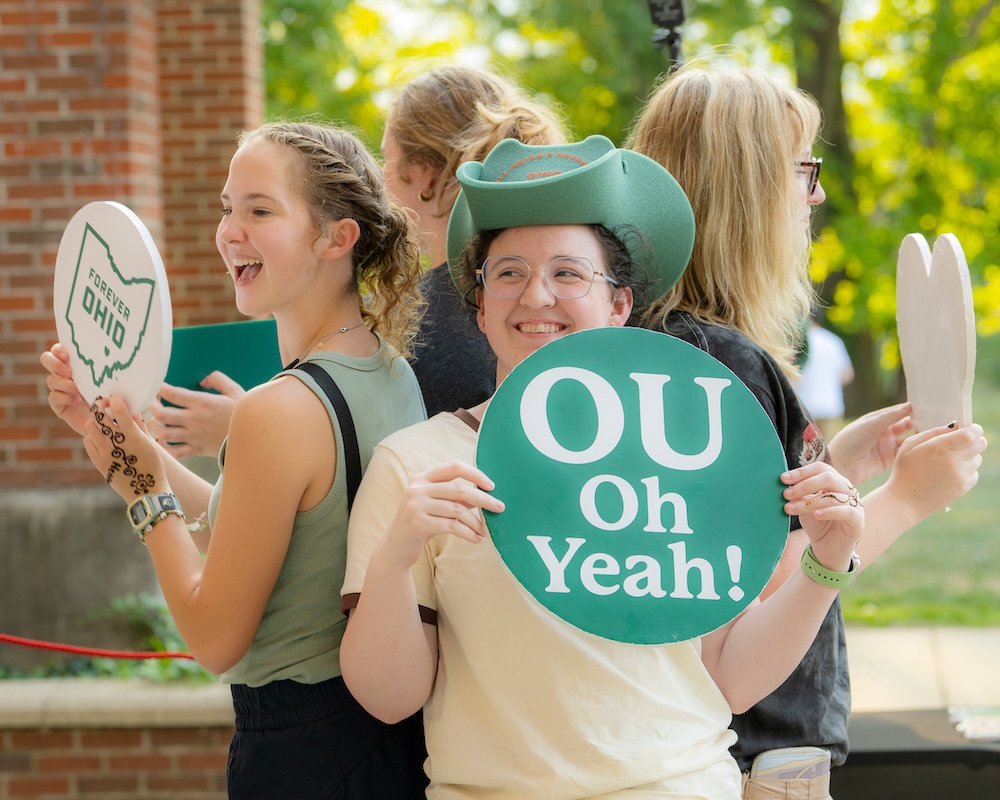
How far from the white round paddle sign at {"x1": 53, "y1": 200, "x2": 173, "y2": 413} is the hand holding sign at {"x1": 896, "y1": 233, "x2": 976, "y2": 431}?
1.28m

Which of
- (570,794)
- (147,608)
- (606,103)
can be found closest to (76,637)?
(147,608)

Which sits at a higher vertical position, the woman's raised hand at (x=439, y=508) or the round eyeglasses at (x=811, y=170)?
the round eyeglasses at (x=811, y=170)

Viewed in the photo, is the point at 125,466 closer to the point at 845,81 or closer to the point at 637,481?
the point at 637,481

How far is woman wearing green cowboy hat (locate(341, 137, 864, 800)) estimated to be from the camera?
4.92 ft

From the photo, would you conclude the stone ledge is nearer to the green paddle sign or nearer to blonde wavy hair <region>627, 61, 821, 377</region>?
blonde wavy hair <region>627, 61, 821, 377</region>

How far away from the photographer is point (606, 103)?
15.4 meters

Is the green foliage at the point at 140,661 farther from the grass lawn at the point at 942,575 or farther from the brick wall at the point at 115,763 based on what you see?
the grass lawn at the point at 942,575

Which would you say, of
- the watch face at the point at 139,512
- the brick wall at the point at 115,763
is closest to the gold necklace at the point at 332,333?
the watch face at the point at 139,512

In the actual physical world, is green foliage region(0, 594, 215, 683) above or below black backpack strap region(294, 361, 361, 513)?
below

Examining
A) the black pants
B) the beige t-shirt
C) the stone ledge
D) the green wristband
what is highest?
the green wristband

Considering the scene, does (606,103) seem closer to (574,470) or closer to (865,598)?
(865,598)

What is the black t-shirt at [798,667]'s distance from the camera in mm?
1832

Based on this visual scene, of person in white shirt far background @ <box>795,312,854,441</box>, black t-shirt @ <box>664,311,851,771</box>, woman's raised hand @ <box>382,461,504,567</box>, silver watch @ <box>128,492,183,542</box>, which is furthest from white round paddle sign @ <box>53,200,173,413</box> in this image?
person in white shirt far background @ <box>795,312,854,441</box>

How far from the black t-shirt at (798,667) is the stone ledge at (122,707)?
2.27m
